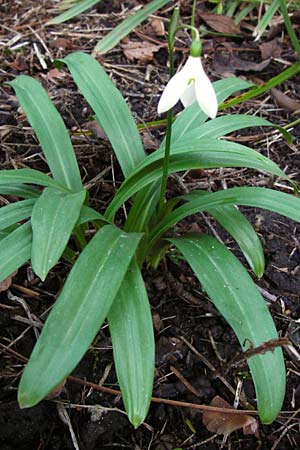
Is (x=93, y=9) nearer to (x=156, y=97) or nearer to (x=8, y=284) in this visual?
(x=156, y=97)

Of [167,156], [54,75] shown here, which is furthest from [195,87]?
[54,75]

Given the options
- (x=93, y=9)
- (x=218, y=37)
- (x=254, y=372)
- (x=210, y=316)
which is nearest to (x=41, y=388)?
(x=254, y=372)

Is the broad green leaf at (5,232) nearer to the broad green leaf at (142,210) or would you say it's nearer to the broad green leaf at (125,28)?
the broad green leaf at (142,210)

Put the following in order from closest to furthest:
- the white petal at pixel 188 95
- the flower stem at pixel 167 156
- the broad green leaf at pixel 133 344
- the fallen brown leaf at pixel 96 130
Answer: the broad green leaf at pixel 133 344 → the white petal at pixel 188 95 → the flower stem at pixel 167 156 → the fallen brown leaf at pixel 96 130

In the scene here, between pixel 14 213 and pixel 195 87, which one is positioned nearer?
pixel 195 87

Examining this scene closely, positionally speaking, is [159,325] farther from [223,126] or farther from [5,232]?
[223,126]

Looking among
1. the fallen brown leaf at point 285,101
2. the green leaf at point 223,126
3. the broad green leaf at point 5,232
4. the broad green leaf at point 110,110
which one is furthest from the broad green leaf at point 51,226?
the fallen brown leaf at point 285,101

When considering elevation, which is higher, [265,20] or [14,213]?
[14,213]
